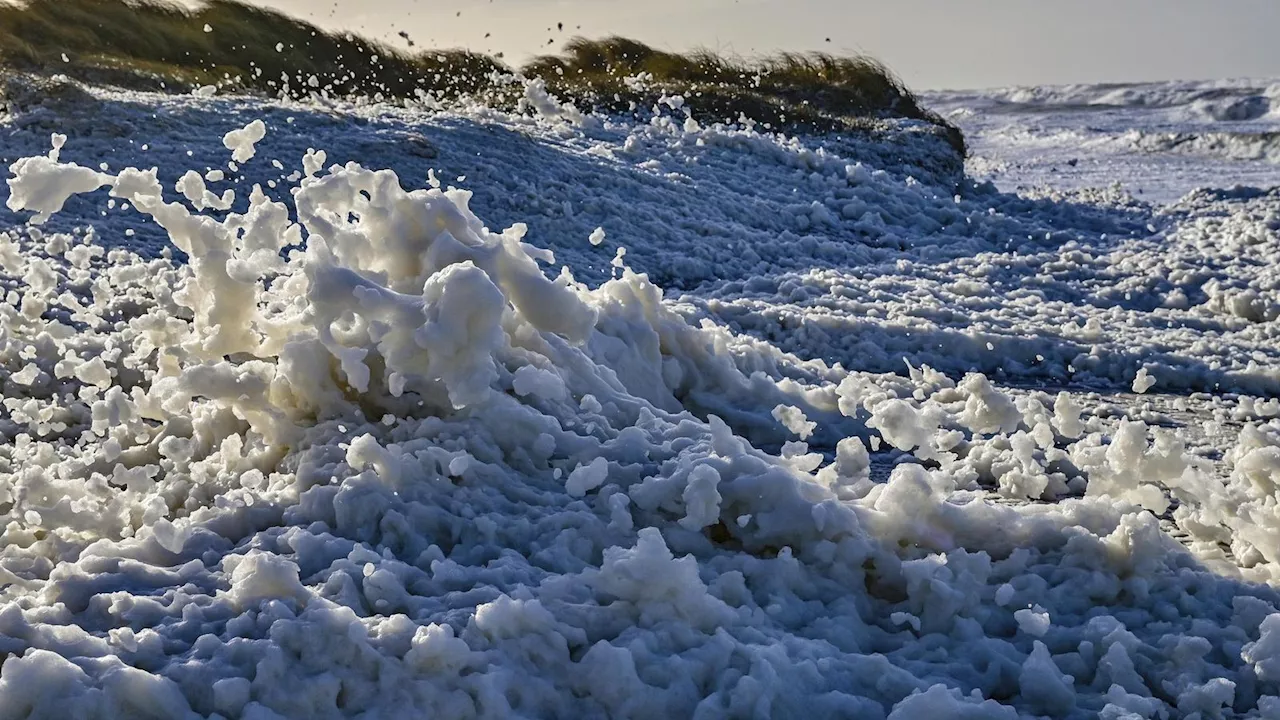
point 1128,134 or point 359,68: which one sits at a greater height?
point 359,68

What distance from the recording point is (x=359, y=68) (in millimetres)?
16219

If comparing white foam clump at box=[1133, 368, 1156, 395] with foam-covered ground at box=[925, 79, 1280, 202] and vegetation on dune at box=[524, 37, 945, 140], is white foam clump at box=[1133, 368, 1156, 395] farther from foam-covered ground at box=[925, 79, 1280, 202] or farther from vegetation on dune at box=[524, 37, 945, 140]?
foam-covered ground at box=[925, 79, 1280, 202]

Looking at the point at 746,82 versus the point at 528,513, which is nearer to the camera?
the point at 528,513

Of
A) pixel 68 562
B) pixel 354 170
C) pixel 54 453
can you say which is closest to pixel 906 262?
pixel 354 170

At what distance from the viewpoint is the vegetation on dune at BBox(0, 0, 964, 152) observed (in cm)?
1362

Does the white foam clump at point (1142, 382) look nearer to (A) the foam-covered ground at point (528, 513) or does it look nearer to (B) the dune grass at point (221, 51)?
(A) the foam-covered ground at point (528, 513)

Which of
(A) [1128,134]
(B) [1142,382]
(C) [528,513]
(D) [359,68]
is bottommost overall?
(A) [1128,134]

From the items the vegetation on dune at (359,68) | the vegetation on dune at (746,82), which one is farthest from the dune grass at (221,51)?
the vegetation on dune at (746,82)

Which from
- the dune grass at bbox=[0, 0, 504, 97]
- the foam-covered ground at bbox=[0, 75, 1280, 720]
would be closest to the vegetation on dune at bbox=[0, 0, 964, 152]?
the dune grass at bbox=[0, 0, 504, 97]

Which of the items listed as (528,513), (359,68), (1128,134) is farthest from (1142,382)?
(1128,134)

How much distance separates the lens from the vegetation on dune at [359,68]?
1362 cm

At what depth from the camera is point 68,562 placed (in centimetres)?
264

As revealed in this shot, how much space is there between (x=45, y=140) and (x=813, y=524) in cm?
693

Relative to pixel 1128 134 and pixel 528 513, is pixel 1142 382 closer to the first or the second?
pixel 528 513
